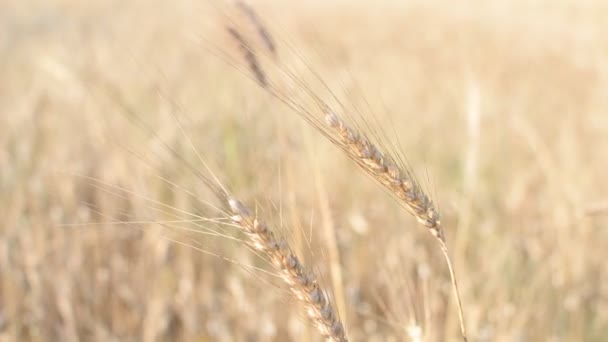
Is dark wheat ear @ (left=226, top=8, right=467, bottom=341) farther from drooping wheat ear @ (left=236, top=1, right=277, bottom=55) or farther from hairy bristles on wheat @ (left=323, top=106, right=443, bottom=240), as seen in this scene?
drooping wheat ear @ (left=236, top=1, right=277, bottom=55)

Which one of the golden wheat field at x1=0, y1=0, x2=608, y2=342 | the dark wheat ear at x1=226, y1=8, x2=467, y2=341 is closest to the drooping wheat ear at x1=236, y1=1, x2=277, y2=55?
the golden wheat field at x1=0, y1=0, x2=608, y2=342

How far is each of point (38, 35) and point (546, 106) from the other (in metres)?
4.39

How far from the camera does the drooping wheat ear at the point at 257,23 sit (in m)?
0.97

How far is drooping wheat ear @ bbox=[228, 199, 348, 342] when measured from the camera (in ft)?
1.79

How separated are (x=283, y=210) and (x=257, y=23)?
1106 millimetres

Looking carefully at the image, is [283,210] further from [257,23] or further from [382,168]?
[382,168]

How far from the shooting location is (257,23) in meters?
1.00

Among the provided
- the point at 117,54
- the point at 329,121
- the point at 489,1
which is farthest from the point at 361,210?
the point at 489,1

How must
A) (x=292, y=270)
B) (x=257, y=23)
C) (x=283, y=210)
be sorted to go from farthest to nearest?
(x=283, y=210) < (x=257, y=23) < (x=292, y=270)

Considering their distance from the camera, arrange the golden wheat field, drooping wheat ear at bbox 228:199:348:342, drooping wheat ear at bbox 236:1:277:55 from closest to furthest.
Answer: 1. drooping wheat ear at bbox 228:199:348:342
2. the golden wheat field
3. drooping wheat ear at bbox 236:1:277:55

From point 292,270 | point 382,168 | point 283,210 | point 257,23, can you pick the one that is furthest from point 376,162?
point 283,210

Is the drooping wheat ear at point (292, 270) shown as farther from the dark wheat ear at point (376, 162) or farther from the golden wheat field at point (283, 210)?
the dark wheat ear at point (376, 162)

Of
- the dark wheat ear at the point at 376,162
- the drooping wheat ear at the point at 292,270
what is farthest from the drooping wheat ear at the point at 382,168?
the drooping wheat ear at the point at 292,270

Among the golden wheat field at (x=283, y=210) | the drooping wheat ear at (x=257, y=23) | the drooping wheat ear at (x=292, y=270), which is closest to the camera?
the drooping wheat ear at (x=292, y=270)
